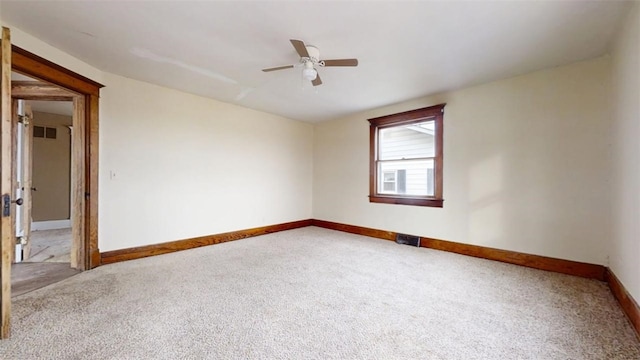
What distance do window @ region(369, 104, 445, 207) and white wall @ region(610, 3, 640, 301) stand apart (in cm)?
181

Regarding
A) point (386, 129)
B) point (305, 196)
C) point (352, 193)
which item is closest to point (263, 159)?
point (305, 196)

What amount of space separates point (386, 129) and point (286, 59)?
2600 millimetres

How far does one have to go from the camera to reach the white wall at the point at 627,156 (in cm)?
190

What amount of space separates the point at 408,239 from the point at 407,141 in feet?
5.74

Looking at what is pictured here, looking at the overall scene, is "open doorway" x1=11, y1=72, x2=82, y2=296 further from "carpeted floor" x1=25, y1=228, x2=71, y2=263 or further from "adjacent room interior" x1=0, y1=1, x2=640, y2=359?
"adjacent room interior" x1=0, y1=1, x2=640, y2=359

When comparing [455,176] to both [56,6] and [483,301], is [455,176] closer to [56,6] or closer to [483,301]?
[483,301]

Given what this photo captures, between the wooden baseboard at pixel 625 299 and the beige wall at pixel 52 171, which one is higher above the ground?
the beige wall at pixel 52 171

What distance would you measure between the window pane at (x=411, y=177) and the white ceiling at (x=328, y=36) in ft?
4.49

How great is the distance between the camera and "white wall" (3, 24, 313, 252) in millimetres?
3295

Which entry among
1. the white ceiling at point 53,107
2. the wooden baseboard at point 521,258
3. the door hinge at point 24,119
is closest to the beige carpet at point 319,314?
the wooden baseboard at point 521,258

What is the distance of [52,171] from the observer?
5.62 m

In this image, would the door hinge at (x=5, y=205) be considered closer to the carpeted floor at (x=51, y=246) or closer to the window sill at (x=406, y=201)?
the carpeted floor at (x=51, y=246)

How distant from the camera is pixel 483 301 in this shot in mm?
2260

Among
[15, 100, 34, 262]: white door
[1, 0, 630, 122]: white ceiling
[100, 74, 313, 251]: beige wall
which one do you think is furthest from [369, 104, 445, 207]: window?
[15, 100, 34, 262]: white door
